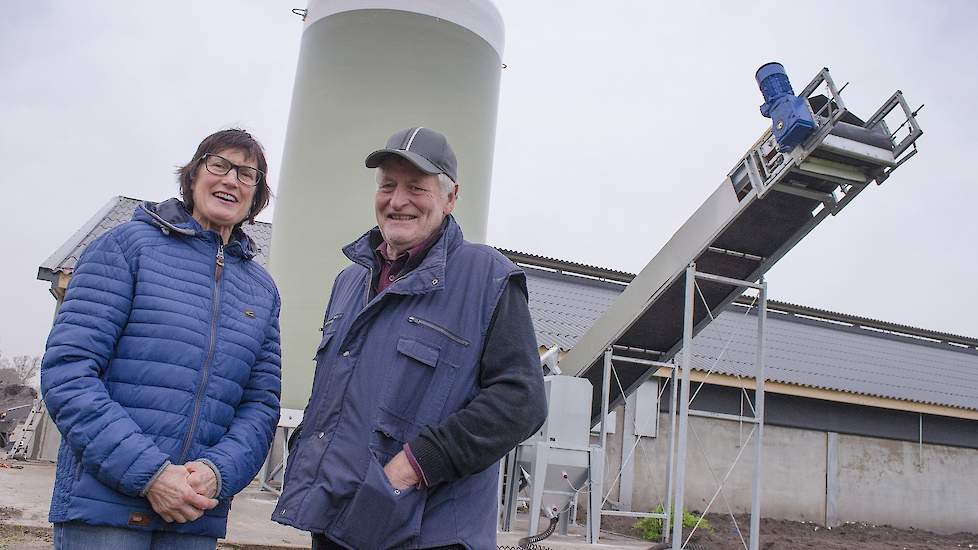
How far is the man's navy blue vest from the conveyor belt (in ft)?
14.9

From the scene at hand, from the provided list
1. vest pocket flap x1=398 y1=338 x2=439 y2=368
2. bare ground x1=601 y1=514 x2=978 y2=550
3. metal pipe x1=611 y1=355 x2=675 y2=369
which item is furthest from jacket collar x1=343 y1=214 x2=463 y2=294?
bare ground x1=601 y1=514 x2=978 y2=550

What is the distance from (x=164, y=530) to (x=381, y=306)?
77 centimetres

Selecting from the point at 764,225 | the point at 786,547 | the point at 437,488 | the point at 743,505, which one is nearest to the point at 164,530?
the point at 437,488

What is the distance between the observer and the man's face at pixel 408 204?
76.9 inches

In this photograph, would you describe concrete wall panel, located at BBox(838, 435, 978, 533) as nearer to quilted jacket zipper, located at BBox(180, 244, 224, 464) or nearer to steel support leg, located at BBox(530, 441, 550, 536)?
steel support leg, located at BBox(530, 441, 550, 536)

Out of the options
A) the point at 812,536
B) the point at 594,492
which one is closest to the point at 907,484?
the point at 812,536

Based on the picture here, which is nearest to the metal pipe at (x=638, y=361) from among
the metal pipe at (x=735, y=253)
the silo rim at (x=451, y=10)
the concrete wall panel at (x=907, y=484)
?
the metal pipe at (x=735, y=253)

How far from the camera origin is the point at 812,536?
10.8 metres

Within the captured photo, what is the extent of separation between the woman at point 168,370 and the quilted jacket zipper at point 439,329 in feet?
1.83

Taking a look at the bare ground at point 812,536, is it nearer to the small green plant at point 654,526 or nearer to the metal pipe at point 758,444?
the small green plant at point 654,526

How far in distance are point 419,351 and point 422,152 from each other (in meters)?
0.49

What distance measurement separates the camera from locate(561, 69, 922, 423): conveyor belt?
572 centimetres

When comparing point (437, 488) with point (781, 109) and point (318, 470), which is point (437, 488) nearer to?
point (318, 470)

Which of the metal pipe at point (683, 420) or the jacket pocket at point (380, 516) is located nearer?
the jacket pocket at point (380, 516)
